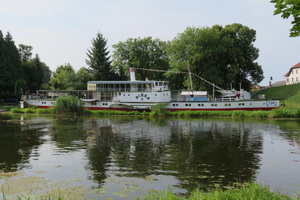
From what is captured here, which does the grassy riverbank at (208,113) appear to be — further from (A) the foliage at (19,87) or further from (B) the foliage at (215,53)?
(A) the foliage at (19,87)

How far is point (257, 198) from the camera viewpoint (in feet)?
26.3

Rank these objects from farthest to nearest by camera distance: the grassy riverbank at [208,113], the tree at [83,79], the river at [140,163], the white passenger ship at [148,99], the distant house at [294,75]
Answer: the distant house at [294,75], the tree at [83,79], the white passenger ship at [148,99], the grassy riverbank at [208,113], the river at [140,163]

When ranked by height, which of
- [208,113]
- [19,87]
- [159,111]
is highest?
[19,87]

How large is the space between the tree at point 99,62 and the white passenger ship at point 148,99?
17.5 metres

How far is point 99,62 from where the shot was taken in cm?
6988

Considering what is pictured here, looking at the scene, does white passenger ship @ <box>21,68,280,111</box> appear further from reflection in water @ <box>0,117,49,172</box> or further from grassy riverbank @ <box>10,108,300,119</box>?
reflection in water @ <box>0,117,49,172</box>

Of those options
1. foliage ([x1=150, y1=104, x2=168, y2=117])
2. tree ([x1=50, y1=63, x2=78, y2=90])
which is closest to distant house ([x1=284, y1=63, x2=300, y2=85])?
foliage ([x1=150, y1=104, x2=168, y2=117])

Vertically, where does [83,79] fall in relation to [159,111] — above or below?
above

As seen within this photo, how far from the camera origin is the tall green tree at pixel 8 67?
6438 centimetres

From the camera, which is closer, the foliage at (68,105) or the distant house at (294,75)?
the foliage at (68,105)

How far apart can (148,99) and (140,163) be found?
3246 centimetres

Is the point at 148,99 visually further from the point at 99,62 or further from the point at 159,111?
the point at 99,62

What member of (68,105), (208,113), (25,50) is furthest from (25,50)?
(208,113)

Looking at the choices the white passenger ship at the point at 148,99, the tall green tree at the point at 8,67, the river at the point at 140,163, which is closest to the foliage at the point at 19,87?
the tall green tree at the point at 8,67
